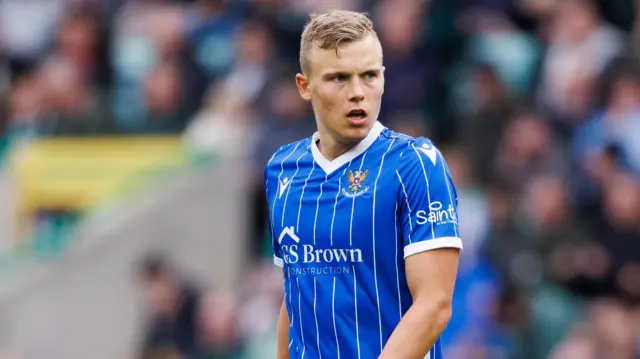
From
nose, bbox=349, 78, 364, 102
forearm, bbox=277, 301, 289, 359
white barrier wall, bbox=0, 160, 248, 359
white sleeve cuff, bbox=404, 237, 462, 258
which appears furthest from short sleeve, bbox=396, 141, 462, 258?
white barrier wall, bbox=0, 160, 248, 359

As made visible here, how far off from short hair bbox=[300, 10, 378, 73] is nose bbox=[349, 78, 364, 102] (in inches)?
4.3

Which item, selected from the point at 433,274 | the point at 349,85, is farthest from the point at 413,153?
the point at 433,274

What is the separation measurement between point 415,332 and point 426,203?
410mm

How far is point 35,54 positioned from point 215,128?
3554 mm

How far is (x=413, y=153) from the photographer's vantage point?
180 inches

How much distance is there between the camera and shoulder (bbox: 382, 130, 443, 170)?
4.55 m

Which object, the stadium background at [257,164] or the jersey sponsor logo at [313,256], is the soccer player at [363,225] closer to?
the jersey sponsor logo at [313,256]

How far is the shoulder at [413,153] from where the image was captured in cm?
455

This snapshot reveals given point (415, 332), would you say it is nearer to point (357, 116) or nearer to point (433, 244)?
point (433, 244)

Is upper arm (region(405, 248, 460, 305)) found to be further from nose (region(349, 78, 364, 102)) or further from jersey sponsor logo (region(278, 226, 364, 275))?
nose (region(349, 78, 364, 102))

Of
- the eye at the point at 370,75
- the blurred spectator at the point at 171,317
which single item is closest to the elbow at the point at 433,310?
the eye at the point at 370,75

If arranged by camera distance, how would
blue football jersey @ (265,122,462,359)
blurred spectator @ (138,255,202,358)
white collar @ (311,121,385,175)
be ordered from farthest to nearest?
blurred spectator @ (138,255,202,358) → white collar @ (311,121,385,175) → blue football jersey @ (265,122,462,359)

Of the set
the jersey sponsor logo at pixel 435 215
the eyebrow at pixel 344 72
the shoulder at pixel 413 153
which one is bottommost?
the jersey sponsor logo at pixel 435 215

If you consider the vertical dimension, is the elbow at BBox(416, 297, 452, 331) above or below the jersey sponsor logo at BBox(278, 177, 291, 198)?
below
